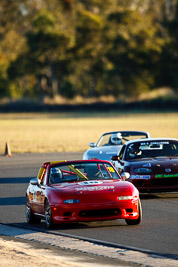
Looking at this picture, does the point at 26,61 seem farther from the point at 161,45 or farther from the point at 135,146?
the point at 135,146

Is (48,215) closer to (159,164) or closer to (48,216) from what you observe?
(48,216)

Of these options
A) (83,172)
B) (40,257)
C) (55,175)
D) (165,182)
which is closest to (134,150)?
(165,182)

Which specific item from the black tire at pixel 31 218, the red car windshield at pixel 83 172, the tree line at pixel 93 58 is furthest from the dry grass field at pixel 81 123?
the red car windshield at pixel 83 172

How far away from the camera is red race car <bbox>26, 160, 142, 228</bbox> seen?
436 inches

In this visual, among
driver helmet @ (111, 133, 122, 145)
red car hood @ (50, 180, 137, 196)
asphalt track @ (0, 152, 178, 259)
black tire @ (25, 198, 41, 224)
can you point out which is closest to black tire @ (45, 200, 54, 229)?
asphalt track @ (0, 152, 178, 259)

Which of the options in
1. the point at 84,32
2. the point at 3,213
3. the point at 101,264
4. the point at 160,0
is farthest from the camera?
the point at 160,0

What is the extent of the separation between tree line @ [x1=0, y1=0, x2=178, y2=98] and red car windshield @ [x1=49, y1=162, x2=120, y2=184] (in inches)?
3484

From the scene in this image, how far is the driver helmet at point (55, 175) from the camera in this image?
12.0 meters

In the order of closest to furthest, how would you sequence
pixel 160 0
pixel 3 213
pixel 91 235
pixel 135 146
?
pixel 91 235 → pixel 3 213 → pixel 135 146 → pixel 160 0

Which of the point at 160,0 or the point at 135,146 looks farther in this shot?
the point at 160,0

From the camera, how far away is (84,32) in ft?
358

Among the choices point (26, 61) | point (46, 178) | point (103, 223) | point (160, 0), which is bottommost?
point (103, 223)

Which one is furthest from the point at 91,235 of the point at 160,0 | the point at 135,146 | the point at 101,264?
the point at 160,0

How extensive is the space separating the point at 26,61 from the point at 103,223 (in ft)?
318
